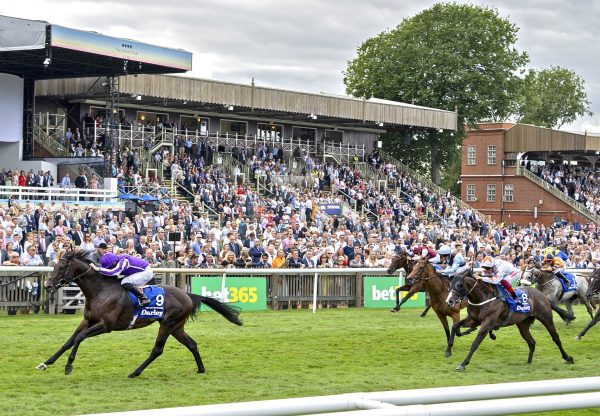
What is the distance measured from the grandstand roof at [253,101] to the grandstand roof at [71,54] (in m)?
1.82

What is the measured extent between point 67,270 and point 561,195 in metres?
47.4

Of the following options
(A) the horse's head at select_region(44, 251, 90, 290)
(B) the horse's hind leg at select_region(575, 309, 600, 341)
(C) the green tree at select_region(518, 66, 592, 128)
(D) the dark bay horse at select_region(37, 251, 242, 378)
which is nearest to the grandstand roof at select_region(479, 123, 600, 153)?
(C) the green tree at select_region(518, 66, 592, 128)

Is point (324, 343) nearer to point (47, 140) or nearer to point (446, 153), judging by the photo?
point (47, 140)

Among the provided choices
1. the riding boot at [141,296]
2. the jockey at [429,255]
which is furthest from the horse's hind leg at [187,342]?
the jockey at [429,255]

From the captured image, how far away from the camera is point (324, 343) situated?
627 inches

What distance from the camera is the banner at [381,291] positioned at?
23578 mm

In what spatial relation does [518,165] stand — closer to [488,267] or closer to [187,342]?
[488,267]

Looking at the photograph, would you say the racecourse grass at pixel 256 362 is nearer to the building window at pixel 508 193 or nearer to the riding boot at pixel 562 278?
the riding boot at pixel 562 278

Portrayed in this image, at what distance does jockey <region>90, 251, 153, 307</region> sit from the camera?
12.2m

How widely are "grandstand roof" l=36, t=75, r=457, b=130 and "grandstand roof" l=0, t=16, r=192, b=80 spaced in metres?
1.82

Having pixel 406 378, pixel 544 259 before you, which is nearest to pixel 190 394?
pixel 406 378

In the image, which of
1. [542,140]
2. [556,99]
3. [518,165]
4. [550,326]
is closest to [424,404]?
[550,326]

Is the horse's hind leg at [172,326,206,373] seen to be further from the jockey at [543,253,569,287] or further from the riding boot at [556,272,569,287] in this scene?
the riding boot at [556,272,569,287]

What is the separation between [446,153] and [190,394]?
46586 mm
